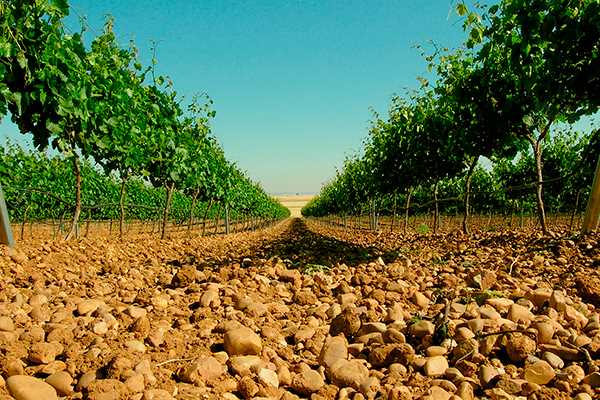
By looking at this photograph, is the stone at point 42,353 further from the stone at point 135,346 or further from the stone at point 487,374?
the stone at point 487,374

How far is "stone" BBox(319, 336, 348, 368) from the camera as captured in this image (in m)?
2.27

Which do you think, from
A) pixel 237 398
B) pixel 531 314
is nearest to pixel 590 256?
pixel 531 314

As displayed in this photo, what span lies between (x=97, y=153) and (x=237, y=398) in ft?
32.9

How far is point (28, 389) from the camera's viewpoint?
1.70m

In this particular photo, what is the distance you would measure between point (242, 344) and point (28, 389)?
98cm

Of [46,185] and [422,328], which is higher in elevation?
[46,185]

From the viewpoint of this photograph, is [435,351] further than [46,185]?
No

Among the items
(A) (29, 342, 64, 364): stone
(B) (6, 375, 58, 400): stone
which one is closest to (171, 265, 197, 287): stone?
(A) (29, 342, 64, 364): stone

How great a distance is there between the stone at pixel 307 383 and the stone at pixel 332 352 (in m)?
0.17

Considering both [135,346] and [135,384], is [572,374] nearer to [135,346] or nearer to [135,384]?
[135,384]

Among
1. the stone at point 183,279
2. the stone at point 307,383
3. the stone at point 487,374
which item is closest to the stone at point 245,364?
the stone at point 307,383

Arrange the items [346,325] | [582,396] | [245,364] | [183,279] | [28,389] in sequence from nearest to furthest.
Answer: [28,389] → [582,396] → [245,364] → [346,325] → [183,279]

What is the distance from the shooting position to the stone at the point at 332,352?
227 cm

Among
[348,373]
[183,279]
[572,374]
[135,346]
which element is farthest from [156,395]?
[183,279]
